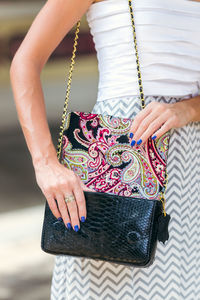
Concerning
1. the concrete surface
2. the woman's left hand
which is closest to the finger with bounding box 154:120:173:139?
the woman's left hand

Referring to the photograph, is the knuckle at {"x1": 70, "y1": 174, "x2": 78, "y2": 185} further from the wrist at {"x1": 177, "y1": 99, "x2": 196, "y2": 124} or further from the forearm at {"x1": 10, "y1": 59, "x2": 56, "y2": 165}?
the wrist at {"x1": 177, "y1": 99, "x2": 196, "y2": 124}

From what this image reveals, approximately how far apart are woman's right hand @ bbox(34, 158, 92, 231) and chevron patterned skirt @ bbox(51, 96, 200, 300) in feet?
0.45

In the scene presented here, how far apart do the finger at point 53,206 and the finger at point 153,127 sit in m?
0.21

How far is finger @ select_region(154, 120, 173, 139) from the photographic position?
139 cm

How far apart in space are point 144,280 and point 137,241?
0.48ft

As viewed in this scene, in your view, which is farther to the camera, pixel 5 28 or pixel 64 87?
pixel 5 28

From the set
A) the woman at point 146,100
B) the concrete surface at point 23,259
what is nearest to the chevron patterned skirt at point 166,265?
the woman at point 146,100

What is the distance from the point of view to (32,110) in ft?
4.50

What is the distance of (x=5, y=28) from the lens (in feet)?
35.2

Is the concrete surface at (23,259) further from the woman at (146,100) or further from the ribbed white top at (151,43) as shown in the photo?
the ribbed white top at (151,43)

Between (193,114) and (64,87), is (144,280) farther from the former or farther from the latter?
(64,87)

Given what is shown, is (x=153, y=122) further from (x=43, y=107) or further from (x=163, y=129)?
(x=43, y=107)

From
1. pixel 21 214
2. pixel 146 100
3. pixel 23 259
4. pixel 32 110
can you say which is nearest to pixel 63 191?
pixel 32 110

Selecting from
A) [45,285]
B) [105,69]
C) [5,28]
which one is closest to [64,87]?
[5,28]
